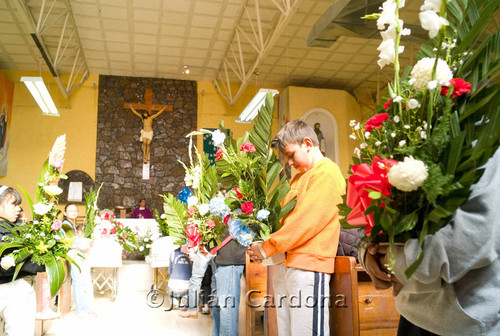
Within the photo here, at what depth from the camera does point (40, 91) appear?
7355 millimetres

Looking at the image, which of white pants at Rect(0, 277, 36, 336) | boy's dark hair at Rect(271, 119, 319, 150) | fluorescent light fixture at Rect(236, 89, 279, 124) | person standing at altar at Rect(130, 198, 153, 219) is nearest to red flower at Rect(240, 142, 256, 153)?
boy's dark hair at Rect(271, 119, 319, 150)

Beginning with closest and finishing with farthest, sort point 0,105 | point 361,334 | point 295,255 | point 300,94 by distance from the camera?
point 295,255 < point 361,334 < point 0,105 < point 300,94

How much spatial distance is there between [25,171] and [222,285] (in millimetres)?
9004

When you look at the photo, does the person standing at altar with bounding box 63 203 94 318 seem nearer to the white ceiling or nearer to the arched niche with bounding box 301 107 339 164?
the white ceiling

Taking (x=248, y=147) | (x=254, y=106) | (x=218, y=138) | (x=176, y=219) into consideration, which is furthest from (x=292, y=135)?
(x=254, y=106)

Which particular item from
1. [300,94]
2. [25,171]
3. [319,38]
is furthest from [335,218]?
[25,171]

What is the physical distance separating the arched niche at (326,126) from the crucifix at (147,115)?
3.96 m

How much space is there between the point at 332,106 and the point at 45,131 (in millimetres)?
7809

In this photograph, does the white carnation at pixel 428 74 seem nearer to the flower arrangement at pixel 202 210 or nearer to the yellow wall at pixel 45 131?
the flower arrangement at pixel 202 210

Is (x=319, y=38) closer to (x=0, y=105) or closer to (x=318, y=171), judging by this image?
(x=318, y=171)

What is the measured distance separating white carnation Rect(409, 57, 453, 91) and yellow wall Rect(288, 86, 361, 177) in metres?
10.1

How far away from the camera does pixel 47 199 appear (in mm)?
3094

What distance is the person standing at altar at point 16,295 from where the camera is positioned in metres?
2.74

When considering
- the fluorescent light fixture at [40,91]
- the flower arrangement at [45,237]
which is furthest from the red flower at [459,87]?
the fluorescent light fixture at [40,91]
